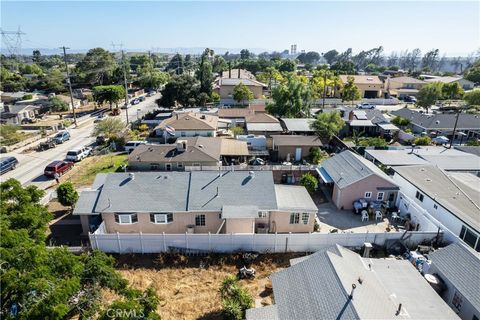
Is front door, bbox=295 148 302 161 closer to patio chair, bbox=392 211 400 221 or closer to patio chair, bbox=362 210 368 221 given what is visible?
patio chair, bbox=362 210 368 221

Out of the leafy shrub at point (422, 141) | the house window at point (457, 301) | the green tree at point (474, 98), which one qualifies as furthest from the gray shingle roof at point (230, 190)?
the green tree at point (474, 98)

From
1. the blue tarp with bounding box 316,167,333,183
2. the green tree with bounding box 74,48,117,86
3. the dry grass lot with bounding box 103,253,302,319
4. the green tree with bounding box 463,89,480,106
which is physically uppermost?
the green tree with bounding box 74,48,117,86

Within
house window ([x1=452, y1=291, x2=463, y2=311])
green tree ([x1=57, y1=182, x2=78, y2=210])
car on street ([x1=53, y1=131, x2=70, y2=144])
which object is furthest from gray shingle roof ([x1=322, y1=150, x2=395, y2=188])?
car on street ([x1=53, y1=131, x2=70, y2=144])

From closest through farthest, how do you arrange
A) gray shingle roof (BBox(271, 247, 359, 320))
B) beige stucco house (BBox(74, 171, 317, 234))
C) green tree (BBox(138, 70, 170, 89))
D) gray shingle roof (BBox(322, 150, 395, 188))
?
gray shingle roof (BBox(271, 247, 359, 320)), beige stucco house (BBox(74, 171, 317, 234)), gray shingle roof (BBox(322, 150, 395, 188)), green tree (BBox(138, 70, 170, 89))

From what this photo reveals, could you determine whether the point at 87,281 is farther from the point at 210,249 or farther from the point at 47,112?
the point at 47,112

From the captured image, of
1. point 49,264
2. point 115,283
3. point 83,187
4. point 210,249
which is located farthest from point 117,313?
point 83,187

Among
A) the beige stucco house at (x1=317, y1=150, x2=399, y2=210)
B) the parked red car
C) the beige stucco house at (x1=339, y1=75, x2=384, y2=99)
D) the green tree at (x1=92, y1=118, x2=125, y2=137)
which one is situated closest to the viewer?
the beige stucco house at (x1=317, y1=150, x2=399, y2=210)

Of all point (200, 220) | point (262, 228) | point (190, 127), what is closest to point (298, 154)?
point (190, 127)
